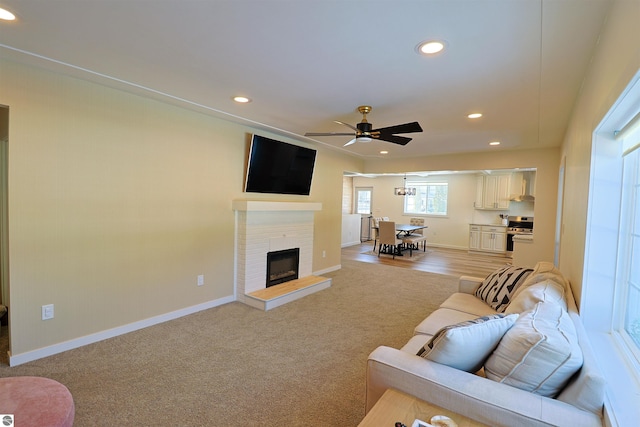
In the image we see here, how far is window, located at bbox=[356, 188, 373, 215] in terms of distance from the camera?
10953 mm

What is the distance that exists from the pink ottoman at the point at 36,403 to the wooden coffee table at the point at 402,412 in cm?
132

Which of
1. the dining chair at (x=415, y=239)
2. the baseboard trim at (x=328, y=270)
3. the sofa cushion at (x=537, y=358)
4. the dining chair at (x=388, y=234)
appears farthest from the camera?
the dining chair at (x=415, y=239)

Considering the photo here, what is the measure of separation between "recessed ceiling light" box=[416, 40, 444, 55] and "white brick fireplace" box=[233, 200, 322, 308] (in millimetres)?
2725

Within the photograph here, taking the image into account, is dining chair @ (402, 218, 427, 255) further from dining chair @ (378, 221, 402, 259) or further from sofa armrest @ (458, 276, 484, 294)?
sofa armrest @ (458, 276, 484, 294)

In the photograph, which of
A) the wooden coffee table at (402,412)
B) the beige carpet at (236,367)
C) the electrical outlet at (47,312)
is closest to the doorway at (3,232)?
the electrical outlet at (47,312)

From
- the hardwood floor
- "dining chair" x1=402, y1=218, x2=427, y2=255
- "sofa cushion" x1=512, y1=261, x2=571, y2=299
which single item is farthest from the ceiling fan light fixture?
"dining chair" x1=402, y1=218, x2=427, y2=255

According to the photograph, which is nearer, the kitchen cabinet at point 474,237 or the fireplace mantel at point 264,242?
the fireplace mantel at point 264,242

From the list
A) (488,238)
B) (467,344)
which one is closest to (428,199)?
(488,238)

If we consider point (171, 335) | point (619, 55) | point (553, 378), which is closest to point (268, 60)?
point (619, 55)

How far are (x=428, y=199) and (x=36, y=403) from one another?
32.5 ft

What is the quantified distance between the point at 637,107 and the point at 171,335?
3764 millimetres

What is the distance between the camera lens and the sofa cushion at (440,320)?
2.30 m

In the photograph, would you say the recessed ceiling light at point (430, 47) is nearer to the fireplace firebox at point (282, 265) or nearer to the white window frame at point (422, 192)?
the fireplace firebox at point (282, 265)

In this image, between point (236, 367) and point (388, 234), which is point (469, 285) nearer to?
point (236, 367)
